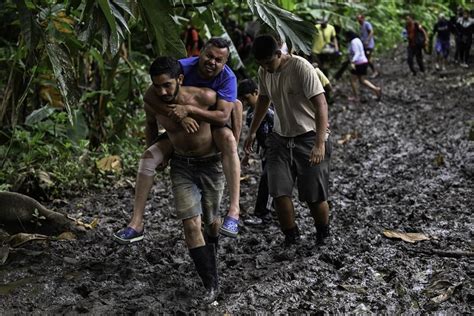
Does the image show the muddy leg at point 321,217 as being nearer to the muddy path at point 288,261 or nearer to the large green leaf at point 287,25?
the muddy path at point 288,261

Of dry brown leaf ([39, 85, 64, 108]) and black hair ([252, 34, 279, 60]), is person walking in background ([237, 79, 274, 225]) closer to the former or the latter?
black hair ([252, 34, 279, 60])

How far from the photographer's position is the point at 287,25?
458 centimetres

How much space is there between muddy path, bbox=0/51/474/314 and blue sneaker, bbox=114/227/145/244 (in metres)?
0.40

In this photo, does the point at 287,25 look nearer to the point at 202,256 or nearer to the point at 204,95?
the point at 204,95

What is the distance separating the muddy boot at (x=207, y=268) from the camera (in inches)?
182

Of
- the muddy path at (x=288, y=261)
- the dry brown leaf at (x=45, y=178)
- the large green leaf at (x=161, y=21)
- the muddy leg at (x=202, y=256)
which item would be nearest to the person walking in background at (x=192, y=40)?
the muddy path at (x=288, y=261)

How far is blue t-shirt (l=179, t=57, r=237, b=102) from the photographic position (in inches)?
185

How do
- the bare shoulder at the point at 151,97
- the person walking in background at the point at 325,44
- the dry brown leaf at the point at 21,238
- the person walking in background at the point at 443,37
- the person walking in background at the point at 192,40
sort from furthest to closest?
the person walking in background at the point at 443,37 < the person walking in background at the point at 325,44 < the person walking in background at the point at 192,40 < the dry brown leaf at the point at 21,238 < the bare shoulder at the point at 151,97

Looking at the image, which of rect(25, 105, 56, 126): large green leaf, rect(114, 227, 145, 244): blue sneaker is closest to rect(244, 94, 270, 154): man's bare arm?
rect(114, 227, 145, 244): blue sneaker

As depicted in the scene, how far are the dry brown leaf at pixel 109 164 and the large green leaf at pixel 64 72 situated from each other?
356 centimetres

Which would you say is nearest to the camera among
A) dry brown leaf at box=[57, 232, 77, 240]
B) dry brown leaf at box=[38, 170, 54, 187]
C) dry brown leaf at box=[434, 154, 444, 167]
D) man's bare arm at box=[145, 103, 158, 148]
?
man's bare arm at box=[145, 103, 158, 148]

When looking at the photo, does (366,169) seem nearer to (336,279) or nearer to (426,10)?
(336,279)

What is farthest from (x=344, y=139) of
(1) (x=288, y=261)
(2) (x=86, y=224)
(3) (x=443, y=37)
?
(3) (x=443, y=37)

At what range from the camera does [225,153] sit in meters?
4.79
